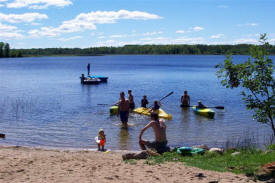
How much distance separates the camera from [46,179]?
23.0 ft

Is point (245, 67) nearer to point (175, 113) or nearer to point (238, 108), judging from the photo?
point (175, 113)

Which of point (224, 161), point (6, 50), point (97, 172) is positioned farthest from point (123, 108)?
point (6, 50)

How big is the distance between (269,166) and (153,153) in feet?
10.1

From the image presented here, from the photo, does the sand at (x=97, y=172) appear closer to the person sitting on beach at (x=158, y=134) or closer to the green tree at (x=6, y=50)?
the person sitting on beach at (x=158, y=134)

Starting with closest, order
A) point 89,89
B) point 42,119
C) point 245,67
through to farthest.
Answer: point 245,67 < point 42,119 < point 89,89

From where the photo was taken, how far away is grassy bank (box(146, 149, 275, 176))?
7555mm

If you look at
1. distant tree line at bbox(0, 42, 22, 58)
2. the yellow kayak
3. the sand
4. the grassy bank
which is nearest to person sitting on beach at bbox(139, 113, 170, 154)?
the grassy bank

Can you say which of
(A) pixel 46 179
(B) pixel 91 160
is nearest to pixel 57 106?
(B) pixel 91 160

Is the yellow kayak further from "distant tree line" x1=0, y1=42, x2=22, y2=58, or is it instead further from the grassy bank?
"distant tree line" x1=0, y1=42, x2=22, y2=58

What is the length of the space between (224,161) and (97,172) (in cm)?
318

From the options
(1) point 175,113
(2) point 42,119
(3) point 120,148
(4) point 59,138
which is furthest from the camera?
(1) point 175,113

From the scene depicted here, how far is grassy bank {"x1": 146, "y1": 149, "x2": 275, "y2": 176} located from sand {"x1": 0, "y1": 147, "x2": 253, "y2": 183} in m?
0.30

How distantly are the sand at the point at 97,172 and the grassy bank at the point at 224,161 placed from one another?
1.00 ft

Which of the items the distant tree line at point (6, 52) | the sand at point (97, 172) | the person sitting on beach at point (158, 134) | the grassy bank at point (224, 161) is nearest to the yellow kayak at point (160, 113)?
the person sitting on beach at point (158, 134)
